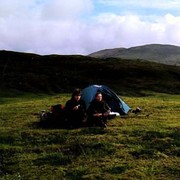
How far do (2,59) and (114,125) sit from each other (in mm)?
58714

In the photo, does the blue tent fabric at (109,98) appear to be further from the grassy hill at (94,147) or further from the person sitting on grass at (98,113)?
the person sitting on grass at (98,113)

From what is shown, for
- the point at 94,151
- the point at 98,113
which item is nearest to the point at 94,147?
the point at 94,151

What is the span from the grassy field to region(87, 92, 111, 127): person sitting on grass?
568 millimetres

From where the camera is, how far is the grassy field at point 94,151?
16.0m

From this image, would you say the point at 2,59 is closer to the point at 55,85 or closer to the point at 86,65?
the point at 86,65

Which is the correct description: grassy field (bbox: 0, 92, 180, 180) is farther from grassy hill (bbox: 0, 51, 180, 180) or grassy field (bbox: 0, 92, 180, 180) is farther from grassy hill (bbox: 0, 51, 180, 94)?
grassy hill (bbox: 0, 51, 180, 94)

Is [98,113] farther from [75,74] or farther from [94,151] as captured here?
[75,74]

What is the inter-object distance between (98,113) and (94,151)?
15.3ft

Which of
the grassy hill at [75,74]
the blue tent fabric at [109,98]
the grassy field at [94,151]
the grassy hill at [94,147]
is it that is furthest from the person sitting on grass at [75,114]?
the grassy hill at [75,74]

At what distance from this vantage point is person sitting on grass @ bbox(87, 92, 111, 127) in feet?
74.3

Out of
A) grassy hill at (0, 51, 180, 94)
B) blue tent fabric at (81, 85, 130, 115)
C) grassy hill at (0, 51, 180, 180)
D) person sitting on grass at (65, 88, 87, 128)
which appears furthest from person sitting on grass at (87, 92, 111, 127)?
grassy hill at (0, 51, 180, 94)

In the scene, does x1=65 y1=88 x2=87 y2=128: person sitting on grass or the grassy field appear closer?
the grassy field

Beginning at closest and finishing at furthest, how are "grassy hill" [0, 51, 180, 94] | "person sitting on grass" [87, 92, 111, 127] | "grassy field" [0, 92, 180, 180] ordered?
"grassy field" [0, 92, 180, 180]
"person sitting on grass" [87, 92, 111, 127]
"grassy hill" [0, 51, 180, 94]

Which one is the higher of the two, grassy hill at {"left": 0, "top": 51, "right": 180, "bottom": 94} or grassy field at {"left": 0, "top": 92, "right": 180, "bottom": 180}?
grassy hill at {"left": 0, "top": 51, "right": 180, "bottom": 94}
